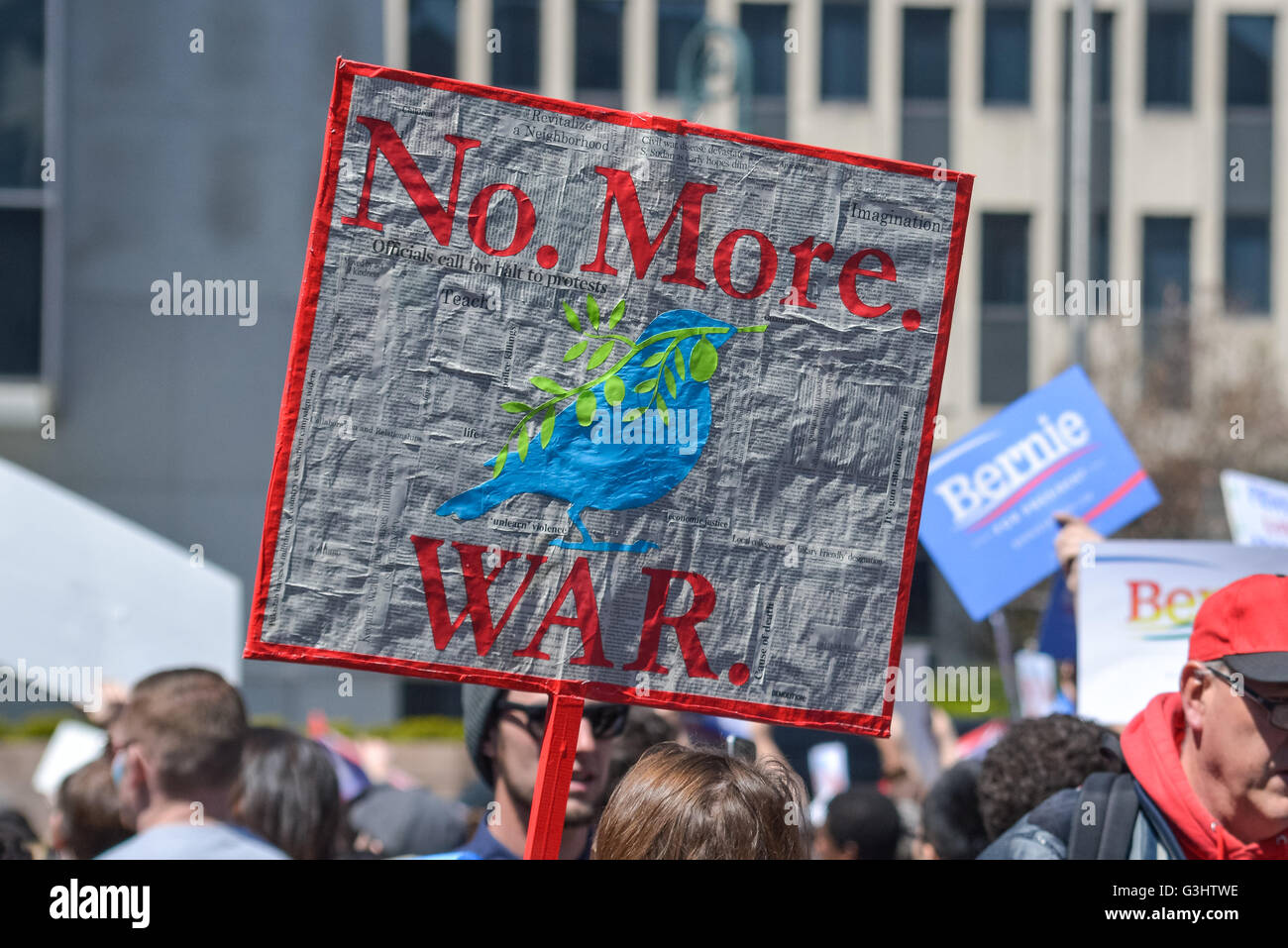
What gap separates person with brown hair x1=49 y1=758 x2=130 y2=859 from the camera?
11.7 feet

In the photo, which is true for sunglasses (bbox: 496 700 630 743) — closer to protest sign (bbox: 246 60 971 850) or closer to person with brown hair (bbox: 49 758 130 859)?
protest sign (bbox: 246 60 971 850)

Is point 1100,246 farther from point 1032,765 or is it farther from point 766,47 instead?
point 1032,765

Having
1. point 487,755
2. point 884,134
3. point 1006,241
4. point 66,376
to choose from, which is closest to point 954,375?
point 1006,241

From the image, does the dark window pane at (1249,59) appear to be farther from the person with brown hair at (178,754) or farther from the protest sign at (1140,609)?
the person with brown hair at (178,754)

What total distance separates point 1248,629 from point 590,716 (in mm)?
1332

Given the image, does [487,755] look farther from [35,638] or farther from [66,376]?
[66,376]

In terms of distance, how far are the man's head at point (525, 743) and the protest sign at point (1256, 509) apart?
8.82 ft

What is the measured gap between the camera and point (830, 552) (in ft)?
7.60

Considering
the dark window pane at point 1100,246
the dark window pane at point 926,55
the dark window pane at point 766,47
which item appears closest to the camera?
→ the dark window pane at point 766,47

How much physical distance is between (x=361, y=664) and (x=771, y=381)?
74 cm

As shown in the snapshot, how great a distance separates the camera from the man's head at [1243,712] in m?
2.38

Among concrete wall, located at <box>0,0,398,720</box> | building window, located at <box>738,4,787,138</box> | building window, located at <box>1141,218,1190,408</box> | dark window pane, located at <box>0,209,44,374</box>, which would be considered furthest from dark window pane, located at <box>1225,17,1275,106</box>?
dark window pane, located at <box>0,209,44,374</box>

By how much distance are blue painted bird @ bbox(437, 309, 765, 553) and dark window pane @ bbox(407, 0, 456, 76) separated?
1865 cm

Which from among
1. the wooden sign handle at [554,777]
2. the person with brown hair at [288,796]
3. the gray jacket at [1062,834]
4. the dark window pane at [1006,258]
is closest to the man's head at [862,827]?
the person with brown hair at [288,796]
